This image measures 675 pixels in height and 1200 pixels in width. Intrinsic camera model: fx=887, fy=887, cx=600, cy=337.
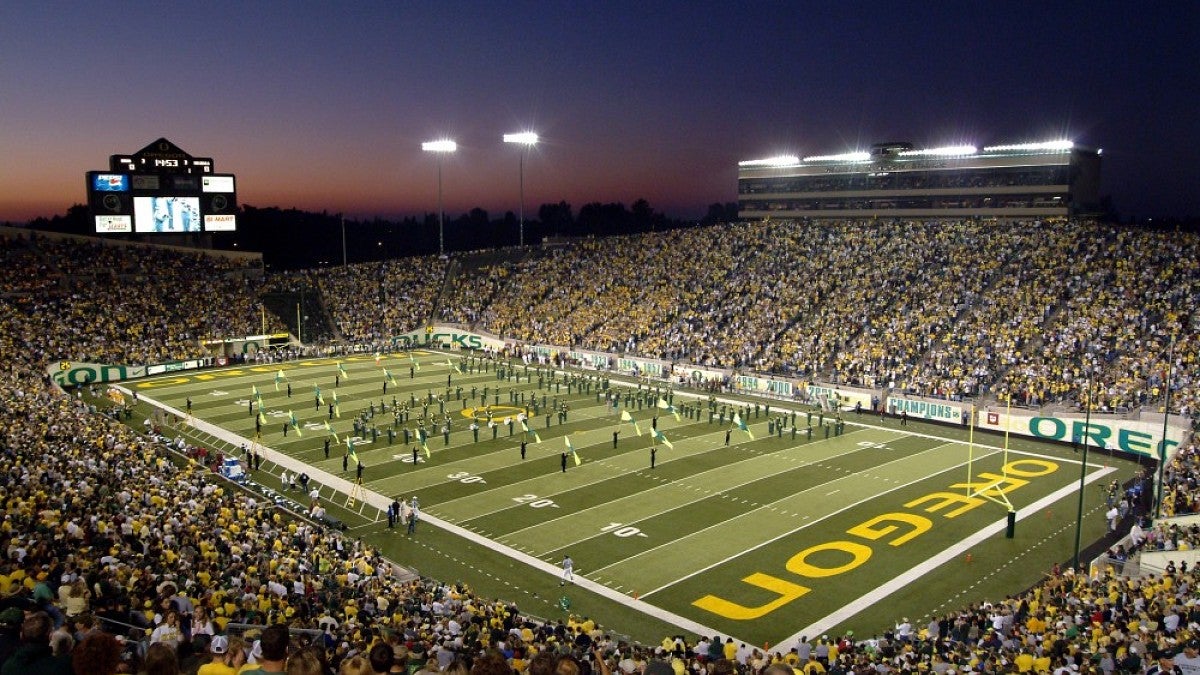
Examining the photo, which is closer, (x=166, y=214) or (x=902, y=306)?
(x=902, y=306)

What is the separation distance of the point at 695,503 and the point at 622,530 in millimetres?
2963

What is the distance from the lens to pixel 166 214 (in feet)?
162

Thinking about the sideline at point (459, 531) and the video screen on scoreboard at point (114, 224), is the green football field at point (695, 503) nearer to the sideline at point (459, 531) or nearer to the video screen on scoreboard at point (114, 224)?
the sideline at point (459, 531)

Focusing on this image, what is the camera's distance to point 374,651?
4.93 metres

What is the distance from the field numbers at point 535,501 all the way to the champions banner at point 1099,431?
14.8 m

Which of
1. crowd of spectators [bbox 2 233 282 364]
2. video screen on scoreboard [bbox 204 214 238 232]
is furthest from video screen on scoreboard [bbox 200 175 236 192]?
crowd of spectators [bbox 2 233 282 364]

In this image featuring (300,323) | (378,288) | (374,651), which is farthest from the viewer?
(378,288)

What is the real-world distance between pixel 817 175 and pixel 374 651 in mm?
65059

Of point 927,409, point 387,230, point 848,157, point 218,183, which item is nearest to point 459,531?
point 927,409

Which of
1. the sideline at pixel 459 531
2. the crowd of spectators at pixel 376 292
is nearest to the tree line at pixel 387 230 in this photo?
the crowd of spectators at pixel 376 292

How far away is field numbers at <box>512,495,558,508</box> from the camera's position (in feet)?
77.3

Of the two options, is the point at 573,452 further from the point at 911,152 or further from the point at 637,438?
the point at 911,152

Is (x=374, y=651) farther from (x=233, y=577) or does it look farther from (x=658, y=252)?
(x=658, y=252)

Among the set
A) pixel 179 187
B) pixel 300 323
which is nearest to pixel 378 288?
pixel 300 323
